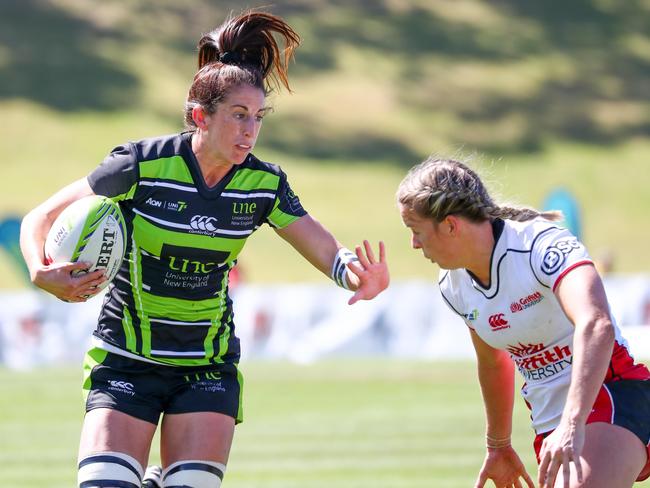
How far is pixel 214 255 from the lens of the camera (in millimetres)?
5461

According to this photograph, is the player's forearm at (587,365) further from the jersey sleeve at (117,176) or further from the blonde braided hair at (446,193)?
the jersey sleeve at (117,176)

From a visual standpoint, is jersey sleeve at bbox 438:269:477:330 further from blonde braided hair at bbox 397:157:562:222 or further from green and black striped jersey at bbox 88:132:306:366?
green and black striped jersey at bbox 88:132:306:366

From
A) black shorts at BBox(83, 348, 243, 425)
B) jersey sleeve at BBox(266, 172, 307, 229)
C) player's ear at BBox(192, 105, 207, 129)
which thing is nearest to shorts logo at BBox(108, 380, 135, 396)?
black shorts at BBox(83, 348, 243, 425)

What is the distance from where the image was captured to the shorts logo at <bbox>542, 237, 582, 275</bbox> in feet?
15.8

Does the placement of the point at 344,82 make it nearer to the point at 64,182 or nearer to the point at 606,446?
the point at 64,182

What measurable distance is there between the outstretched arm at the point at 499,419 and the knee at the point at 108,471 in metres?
1.47

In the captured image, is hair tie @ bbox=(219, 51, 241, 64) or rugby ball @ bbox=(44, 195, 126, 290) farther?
hair tie @ bbox=(219, 51, 241, 64)

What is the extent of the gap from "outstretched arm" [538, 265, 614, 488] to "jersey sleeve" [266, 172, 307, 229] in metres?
1.53

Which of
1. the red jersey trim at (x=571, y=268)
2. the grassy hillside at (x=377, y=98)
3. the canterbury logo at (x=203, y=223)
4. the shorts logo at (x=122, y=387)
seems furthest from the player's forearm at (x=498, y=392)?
the grassy hillside at (x=377, y=98)

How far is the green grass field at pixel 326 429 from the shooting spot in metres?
9.30

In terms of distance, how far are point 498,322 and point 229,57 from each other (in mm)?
1634

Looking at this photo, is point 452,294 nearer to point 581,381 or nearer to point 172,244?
point 581,381

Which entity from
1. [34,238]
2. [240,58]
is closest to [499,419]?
[240,58]

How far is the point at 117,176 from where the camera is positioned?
5.34 metres
